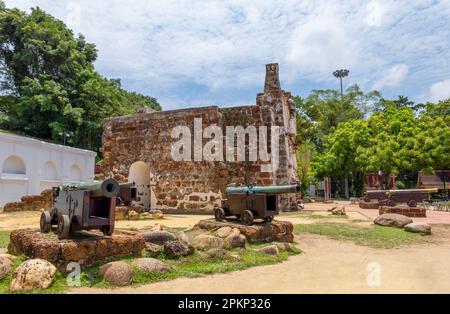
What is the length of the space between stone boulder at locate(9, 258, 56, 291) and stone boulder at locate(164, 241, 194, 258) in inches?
69.9

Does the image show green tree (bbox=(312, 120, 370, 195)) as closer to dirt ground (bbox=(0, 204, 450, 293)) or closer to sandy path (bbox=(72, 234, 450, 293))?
dirt ground (bbox=(0, 204, 450, 293))

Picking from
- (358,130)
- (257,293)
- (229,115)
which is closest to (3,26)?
(229,115)

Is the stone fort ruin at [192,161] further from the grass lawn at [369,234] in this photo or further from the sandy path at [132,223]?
the grass lawn at [369,234]

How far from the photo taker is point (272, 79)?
15008 millimetres

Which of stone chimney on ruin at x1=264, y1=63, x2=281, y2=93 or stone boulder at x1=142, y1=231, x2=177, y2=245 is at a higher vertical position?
stone chimney on ruin at x1=264, y1=63, x2=281, y2=93

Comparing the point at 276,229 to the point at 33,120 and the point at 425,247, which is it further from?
the point at 33,120

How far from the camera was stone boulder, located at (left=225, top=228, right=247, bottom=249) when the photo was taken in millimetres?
6459

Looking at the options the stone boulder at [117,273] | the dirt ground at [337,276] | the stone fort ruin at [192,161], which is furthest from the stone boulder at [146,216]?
the stone boulder at [117,273]

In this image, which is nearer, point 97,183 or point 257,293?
point 257,293

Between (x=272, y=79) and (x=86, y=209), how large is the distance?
37.6 ft

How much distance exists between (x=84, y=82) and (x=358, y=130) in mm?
23081

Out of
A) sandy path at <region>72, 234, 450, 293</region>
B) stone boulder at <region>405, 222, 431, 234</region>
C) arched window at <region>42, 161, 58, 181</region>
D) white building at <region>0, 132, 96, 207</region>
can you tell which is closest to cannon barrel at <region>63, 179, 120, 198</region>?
sandy path at <region>72, 234, 450, 293</region>
